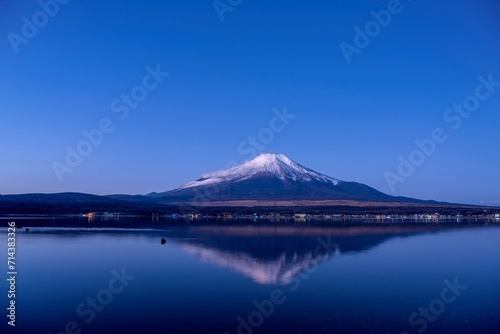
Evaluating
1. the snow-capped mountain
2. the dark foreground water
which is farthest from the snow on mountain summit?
the dark foreground water

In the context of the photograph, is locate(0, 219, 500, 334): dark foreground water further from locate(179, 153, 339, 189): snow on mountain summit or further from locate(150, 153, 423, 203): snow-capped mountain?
locate(179, 153, 339, 189): snow on mountain summit

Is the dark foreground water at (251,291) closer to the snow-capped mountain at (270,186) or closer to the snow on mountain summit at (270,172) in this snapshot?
the snow-capped mountain at (270,186)

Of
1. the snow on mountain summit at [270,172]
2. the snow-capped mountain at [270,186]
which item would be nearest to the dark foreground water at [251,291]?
the snow-capped mountain at [270,186]

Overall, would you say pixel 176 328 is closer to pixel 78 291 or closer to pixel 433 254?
pixel 78 291

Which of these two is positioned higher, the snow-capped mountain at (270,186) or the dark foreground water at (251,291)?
the snow-capped mountain at (270,186)

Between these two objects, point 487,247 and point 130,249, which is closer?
point 130,249

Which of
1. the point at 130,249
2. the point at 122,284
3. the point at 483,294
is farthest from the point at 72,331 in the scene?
the point at 130,249

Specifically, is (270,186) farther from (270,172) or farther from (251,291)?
(251,291)

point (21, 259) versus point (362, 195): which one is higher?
point (362, 195)
